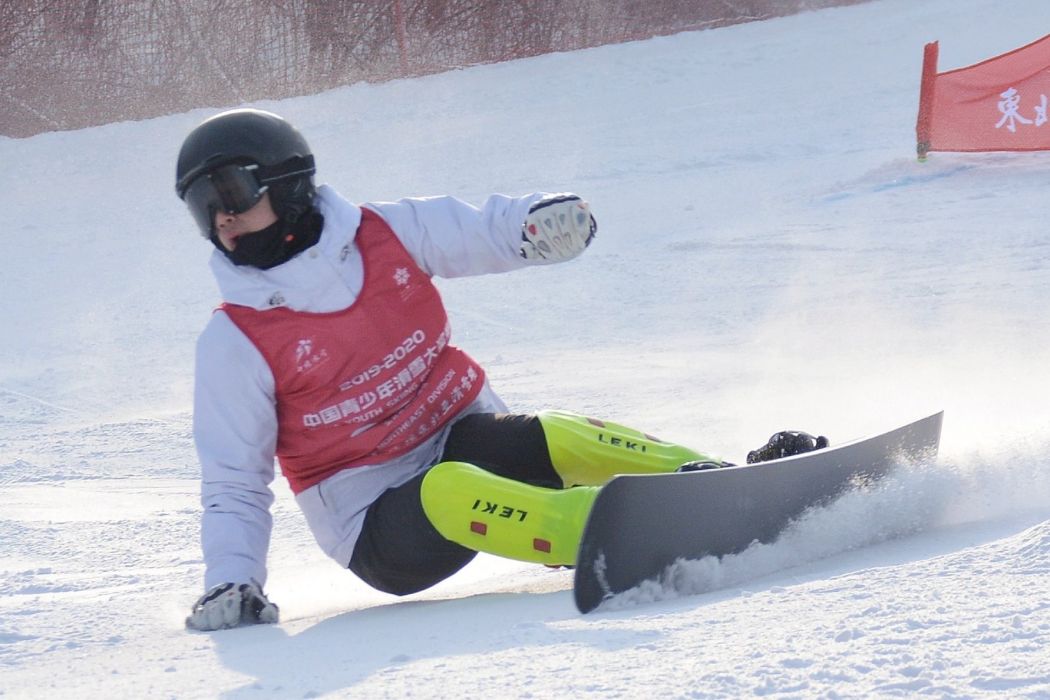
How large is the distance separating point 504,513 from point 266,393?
63 centimetres

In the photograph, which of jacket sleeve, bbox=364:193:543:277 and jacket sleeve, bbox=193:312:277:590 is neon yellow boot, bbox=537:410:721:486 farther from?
jacket sleeve, bbox=193:312:277:590

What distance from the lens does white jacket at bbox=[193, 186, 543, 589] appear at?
2.93 metres

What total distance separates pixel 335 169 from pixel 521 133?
5.71 feet

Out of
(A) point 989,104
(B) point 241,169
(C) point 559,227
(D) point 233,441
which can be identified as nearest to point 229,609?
(D) point 233,441

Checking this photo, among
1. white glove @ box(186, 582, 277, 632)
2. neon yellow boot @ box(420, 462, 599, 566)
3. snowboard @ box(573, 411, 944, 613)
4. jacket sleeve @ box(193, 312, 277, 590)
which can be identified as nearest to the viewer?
snowboard @ box(573, 411, 944, 613)

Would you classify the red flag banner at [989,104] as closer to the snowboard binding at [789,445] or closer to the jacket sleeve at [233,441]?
the snowboard binding at [789,445]

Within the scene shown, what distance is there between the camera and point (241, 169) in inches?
112

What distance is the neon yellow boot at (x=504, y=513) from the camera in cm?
265

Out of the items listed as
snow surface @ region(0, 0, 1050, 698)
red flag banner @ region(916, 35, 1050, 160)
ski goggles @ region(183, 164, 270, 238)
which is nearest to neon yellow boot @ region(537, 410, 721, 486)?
snow surface @ region(0, 0, 1050, 698)

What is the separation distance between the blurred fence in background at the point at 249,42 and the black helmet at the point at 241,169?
11552mm

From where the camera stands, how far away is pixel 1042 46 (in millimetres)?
8875

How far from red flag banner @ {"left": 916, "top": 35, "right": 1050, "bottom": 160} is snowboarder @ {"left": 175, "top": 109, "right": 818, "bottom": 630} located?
22.1 feet

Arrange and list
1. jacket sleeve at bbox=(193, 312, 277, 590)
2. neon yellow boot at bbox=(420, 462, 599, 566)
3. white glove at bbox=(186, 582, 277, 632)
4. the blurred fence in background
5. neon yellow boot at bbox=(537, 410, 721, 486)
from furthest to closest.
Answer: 1. the blurred fence in background
2. neon yellow boot at bbox=(537, 410, 721, 486)
3. jacket sleeve at bbox=(193, 312, 277, 590)
4. white glove at bbox=(186, 582, 277, 632)
5. neon yellow boot at bbox=(420, 462, 599, 566)

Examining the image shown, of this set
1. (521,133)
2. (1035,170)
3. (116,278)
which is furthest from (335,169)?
(1035,170)
